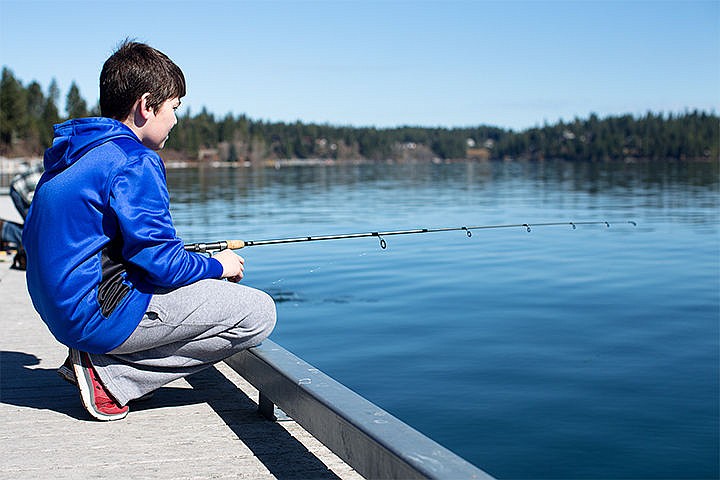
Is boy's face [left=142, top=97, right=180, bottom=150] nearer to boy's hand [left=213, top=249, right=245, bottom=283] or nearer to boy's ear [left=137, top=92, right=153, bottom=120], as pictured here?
boy's ear [left=137, top=92, right=153, bottom=120]

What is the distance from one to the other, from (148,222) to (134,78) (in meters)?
0.64

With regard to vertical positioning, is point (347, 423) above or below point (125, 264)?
below

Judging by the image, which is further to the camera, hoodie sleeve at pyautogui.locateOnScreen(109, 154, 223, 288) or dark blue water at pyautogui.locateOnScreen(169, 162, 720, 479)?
dark blue water at pyautogui.locateOnScreen(169, 162, 720, 479)

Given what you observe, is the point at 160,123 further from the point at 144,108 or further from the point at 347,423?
the point at 347,423

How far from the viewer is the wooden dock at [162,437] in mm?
3094

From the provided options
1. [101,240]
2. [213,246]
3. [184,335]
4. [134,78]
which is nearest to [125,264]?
[101,240]

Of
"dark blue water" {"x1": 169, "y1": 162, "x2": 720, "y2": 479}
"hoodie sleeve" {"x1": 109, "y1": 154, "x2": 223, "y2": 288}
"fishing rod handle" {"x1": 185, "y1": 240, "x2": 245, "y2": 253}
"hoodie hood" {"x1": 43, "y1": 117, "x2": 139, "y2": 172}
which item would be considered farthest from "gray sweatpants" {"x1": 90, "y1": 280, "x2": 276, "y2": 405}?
"dark blue water" {"x1": 169, "y1": 162, "x2": 720, "y2": 479}

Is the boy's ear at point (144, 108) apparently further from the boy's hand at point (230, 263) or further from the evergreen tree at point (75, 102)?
the evergreen tree at point (75, 102)

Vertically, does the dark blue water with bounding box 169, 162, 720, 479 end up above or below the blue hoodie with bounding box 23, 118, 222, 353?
below

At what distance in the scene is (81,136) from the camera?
3348 mm

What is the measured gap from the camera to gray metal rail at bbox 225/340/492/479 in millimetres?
2389

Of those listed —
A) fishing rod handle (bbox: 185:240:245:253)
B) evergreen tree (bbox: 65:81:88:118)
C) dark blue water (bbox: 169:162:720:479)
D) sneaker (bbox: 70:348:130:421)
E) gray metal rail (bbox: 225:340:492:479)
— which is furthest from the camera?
evergreen tree (bbox: 65:81:88:118)

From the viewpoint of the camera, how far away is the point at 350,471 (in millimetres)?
3125

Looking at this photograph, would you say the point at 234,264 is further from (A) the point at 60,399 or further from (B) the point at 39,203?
(A) the point at 60,399
